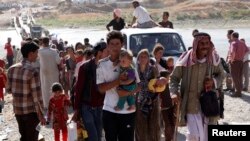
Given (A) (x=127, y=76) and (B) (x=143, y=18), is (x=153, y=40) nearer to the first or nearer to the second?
(B) (x=143, y=18)

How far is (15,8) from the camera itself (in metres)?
98.3

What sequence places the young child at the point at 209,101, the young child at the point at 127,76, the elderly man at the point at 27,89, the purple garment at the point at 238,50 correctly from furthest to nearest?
the purple garment at the point at 238,50
the elderly man at the point at 27,89
the young child at the point at 209,101
the young child at the point at 127,76

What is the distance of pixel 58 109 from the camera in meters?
7.52

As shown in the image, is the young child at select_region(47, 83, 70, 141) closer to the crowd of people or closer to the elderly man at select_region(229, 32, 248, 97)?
the crowd of people

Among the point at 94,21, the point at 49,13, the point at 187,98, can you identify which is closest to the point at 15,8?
the point at 49,13

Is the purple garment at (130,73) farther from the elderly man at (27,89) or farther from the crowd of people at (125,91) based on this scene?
the elderly man at (27,89)

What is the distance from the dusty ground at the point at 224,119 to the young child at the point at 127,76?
276cm

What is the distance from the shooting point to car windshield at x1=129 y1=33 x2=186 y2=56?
1109cm

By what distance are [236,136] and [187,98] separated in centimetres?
105

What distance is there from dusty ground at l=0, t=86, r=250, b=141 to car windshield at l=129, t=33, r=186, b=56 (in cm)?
164

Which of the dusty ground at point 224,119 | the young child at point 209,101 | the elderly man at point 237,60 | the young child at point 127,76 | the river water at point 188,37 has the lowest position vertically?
the river water at point 188,37

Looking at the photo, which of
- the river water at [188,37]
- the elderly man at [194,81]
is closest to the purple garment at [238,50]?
the elderly man at [194,81]

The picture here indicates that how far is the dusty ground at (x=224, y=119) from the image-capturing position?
28.6 feet

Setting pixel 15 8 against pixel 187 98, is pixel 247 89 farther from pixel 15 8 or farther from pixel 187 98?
pixel 15 8
